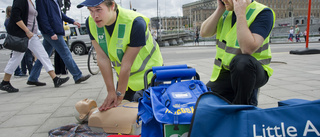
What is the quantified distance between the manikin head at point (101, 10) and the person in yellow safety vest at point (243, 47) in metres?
0.98

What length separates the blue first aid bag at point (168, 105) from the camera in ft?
4.08

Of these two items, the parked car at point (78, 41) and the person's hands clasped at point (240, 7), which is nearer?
the person's hands clasped at point (240, 7)

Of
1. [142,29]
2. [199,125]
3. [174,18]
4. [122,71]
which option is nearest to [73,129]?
[122,71]

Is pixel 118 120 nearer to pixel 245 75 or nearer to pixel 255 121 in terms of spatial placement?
pixel 245 75

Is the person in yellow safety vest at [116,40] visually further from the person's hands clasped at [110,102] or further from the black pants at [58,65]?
the black pants at [58,65]

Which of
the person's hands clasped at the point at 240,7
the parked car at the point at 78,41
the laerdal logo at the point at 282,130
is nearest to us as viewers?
the laerdal logo at the point at 282,130

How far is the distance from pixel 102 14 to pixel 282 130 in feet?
5.54

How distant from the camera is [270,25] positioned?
6.70 feet

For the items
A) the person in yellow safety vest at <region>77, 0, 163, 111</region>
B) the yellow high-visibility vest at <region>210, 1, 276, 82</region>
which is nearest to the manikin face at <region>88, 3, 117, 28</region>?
the person in yellow safety vest at <region>77, 0, 163, 111</region>

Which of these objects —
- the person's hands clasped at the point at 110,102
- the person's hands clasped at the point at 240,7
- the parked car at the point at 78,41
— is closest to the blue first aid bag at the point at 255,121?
the person's hands clasped at the point at 240,7

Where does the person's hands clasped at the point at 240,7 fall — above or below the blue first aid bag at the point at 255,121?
above

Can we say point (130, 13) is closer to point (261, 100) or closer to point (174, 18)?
point (261, 100)

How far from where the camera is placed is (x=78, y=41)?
610 inches

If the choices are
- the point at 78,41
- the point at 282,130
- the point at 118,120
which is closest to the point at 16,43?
the point at 118,120
